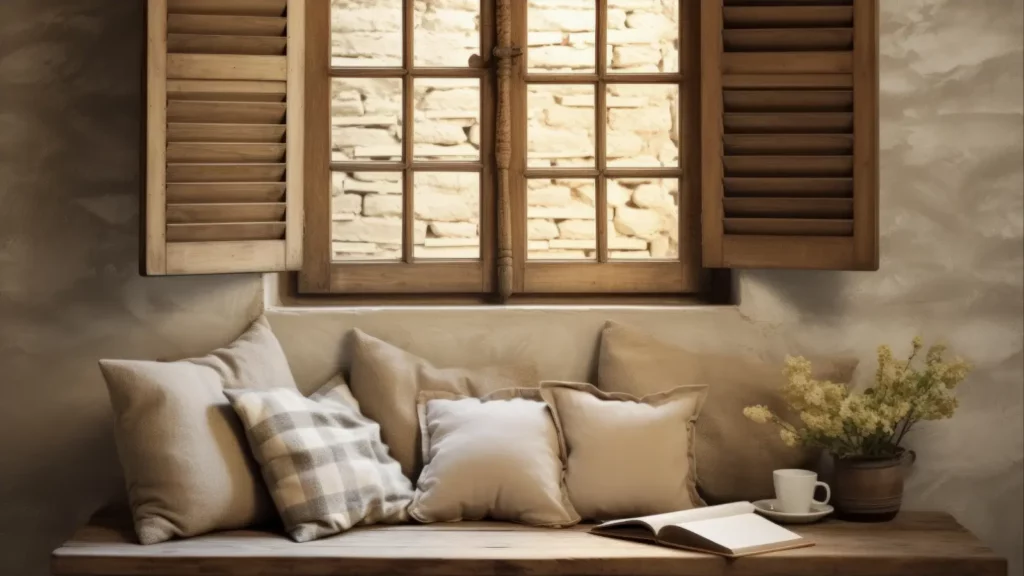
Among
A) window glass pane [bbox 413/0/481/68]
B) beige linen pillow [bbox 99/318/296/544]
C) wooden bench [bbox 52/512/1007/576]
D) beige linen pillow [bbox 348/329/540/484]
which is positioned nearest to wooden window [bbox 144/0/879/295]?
window glass pane [bbox 413/0/481/68]

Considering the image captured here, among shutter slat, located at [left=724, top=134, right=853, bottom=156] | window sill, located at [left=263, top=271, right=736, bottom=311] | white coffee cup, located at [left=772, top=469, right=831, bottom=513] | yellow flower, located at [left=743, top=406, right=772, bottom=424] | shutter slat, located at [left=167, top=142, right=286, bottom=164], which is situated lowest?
white coffee cup, located at [left=772, top=469, right=831, bottom=513]

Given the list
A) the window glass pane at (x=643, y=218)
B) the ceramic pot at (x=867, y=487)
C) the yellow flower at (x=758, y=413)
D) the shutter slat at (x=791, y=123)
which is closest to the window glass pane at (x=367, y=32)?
the window glass pane at (x=643, y=218)

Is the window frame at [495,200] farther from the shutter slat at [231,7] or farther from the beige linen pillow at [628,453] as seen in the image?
the beige linen pillow at [628,453]

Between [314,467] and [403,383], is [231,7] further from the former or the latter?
[314,467]

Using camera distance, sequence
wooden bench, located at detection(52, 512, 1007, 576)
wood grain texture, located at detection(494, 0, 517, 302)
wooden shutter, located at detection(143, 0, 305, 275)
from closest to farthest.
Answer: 1. wooden bench, located at detection(52, 512, 1007, 576)
2. wooden shutter, located at detection(143, 0, 305, 275)
3. wood grain texture, located at detection(494, 0, 517, 302)

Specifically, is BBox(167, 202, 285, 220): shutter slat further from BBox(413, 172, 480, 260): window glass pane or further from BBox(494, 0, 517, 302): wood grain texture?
BBox(494, 0, 517, 302): wood grain texture

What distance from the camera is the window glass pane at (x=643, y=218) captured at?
3.44m

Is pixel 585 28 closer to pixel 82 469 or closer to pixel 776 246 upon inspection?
pixel 776 246

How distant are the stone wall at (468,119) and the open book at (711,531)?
3.20 ft

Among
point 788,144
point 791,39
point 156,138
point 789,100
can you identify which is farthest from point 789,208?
point 156,138

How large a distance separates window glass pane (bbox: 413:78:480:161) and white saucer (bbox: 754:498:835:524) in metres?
1.35

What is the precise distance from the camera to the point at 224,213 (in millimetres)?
3004

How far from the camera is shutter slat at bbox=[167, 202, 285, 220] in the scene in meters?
2.94

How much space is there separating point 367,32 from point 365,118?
262 mm
